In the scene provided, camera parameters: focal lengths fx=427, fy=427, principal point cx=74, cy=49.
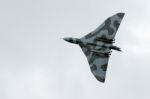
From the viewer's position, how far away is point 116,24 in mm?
127438

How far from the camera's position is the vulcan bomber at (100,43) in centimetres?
12062

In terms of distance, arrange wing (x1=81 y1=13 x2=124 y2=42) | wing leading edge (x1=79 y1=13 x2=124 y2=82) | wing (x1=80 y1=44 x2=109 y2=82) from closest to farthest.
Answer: wing (x1=80 y1=44 x2=109 y2=82), wing leading edge (x1=79 y1=13 x2=124 y2=82), wing (x1=81 y1=13 x2=124 y2=42)

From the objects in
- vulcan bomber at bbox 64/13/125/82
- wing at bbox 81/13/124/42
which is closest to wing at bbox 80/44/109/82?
vulcan bomber at bbox 64/13/125/82

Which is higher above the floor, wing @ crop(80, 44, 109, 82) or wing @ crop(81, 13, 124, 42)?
wing @ crop(81, 13, 124, 42)

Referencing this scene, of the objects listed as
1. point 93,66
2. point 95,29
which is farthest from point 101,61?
point 95,29

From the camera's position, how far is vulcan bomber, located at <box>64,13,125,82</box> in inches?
4749

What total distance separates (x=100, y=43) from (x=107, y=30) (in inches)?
210

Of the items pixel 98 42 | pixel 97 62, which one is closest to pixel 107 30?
pixel 98 42

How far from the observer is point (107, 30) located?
126188mm

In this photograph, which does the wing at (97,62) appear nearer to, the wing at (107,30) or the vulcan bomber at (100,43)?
the vulcan bomber at (100,43)

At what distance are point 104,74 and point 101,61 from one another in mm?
4741

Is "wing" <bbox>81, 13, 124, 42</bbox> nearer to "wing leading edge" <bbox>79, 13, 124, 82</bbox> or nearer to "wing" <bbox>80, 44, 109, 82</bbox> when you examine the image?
"wing leading edge" <bbox>79, 13, 124, 82</bbox>

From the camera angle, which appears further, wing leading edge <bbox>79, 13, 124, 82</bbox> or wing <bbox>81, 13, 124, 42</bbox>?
wing <bbox>81, 13, 124, 42</bbox>

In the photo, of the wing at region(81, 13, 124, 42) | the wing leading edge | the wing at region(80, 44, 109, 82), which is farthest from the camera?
the wing at region(81, 13, 124, 42)
